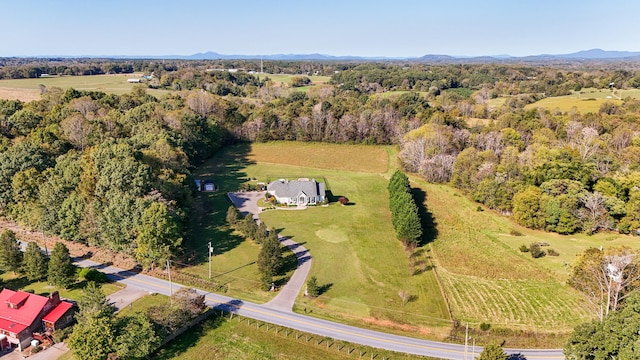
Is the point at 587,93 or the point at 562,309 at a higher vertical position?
the point at 587,93

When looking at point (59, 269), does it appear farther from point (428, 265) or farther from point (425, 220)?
point (425, 220)

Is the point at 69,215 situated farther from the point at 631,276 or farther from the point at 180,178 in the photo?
the point at 631,276

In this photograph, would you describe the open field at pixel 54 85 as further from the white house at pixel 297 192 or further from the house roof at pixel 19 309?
the house roof at pixel 19 309

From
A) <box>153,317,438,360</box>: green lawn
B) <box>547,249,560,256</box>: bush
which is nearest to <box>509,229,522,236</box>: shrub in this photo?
<box>547,249,560,256</box>: bush

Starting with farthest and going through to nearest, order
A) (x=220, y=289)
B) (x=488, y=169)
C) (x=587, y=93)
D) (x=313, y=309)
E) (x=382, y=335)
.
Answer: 1. (x=587, y=93)
2. (x=488, y=169)
3. (x=220, y=289)
4. (x=313, y=309)
5. (x=382, y=335)

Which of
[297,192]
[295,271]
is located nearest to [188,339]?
[295,271]

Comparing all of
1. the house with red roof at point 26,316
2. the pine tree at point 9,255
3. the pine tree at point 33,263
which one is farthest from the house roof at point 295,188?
the house with red roof at point 26,316

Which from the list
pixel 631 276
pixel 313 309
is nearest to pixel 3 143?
pixel 313 309
